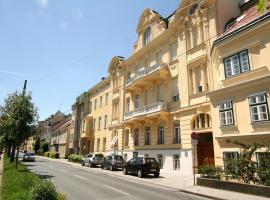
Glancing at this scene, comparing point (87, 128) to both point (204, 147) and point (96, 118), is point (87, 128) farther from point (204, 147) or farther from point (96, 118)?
point (204, 147)

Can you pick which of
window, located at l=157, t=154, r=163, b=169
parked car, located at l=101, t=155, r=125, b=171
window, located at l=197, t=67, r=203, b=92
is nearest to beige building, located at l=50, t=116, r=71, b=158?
parked car, located at l=101, t=155, r=125, b=171

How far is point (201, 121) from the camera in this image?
20.5 meters

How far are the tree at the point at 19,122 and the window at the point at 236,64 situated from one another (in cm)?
1592

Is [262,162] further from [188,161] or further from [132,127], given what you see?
[132,127]

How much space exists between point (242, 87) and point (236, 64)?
→ 6.31ft

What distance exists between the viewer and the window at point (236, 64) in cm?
1622

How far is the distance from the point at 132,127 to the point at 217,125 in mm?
14731

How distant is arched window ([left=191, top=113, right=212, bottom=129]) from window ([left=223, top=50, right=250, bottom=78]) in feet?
13.6

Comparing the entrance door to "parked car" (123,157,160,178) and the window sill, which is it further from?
the window sill

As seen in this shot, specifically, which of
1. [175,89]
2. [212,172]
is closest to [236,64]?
[212,172]

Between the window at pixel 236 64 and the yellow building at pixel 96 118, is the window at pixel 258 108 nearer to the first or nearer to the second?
the window at pixel 236 64

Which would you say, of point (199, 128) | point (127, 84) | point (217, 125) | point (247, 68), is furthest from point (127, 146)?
point (247, 68)

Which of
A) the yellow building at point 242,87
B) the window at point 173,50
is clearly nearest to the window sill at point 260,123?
the yellow building at point 242,87

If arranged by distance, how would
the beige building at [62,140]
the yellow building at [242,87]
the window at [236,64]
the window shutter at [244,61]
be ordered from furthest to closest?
the beige building at [62,140] < the window at [236,64] < the window shutter at [244,61] < the yellow building at [242,87]
